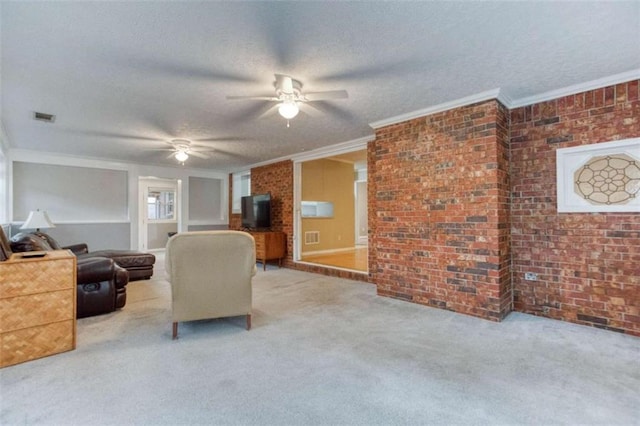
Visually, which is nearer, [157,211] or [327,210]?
[327,210]

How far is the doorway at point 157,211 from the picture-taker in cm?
858

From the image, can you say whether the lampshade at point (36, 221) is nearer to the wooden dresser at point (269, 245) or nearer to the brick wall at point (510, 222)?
the wooden dresser at point (269, 245)

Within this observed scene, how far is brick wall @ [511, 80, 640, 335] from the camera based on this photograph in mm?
2709

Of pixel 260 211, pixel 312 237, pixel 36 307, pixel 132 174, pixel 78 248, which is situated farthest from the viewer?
pixel 312 237

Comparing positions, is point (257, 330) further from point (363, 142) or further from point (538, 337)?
point (363, 142)

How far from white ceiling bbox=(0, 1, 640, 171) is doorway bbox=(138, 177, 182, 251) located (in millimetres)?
5034

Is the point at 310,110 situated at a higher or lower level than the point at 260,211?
higher

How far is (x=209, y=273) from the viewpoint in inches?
106

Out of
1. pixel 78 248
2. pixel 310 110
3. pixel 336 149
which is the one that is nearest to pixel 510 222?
pixel 310 110

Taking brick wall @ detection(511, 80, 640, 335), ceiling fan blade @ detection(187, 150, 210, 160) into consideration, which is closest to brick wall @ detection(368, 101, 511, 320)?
brick wall @ detection(511, 80, 640, 335)

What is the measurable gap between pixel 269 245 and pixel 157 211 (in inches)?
194

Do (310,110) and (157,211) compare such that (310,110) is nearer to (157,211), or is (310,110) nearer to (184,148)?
(184,148)

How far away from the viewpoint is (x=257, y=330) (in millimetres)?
2783

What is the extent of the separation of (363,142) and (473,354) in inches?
138
